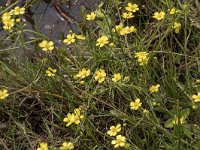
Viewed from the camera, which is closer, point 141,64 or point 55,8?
point 141,64

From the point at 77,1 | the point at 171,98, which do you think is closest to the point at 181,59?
the point at 171,98

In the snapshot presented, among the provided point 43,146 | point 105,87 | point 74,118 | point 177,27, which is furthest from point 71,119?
point 177,27

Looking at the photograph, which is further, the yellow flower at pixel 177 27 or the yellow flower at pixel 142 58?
the yellow flower at pixel 177 27

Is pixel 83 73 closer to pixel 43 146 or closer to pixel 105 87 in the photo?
pixel 105 87

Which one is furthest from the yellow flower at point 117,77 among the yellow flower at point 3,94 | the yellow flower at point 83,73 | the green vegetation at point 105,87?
the yellow flower at point 3,94

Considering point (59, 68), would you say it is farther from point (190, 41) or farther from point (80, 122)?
point (190, 41)

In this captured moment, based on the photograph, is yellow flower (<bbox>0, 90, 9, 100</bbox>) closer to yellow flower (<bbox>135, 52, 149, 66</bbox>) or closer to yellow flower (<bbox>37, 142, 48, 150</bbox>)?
yellow flower (<bbox>37, 142, 48, 150</bbox>)

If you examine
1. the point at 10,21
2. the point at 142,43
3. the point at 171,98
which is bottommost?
the point at 171,98

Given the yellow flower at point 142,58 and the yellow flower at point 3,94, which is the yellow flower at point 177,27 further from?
the yellow flower at point 3,94
